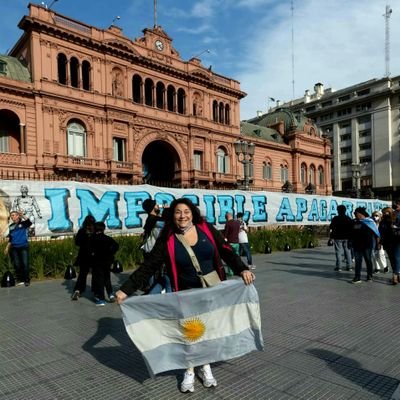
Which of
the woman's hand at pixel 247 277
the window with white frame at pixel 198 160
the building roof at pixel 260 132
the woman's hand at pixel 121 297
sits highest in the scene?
the building roof at pixel 260 132

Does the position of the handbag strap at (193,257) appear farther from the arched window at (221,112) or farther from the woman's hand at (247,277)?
the arched window at (221,112)

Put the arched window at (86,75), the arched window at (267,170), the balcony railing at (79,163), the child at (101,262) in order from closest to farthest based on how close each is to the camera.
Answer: the child at (101,262) → the balcony railing at (79,163) → the arched window at (86,75) → the arched window at (267,170)

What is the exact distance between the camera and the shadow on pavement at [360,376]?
364 centimetres

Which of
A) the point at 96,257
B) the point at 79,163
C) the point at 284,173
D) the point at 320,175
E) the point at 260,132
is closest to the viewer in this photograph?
the point at 96,257

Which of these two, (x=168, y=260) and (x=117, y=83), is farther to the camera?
(x=117, y=83)

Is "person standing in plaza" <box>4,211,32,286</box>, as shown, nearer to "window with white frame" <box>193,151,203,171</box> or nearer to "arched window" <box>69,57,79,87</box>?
"arched window" <box>69,57,79,87</box>

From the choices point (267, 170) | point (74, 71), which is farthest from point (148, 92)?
point (267, 170)

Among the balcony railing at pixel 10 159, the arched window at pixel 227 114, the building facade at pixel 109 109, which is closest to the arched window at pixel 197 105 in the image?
the building facade at pixel 109 109

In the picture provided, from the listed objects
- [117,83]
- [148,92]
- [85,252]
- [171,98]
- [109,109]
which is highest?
[148,92]

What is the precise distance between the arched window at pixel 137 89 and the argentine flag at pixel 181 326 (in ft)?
98.5

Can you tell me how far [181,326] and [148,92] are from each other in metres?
32.1

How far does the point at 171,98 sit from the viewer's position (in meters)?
34.8

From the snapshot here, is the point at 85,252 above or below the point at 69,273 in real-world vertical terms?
above

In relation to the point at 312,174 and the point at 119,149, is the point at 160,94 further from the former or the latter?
the point at 312,174
